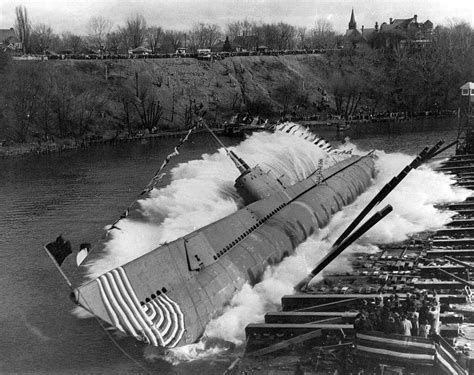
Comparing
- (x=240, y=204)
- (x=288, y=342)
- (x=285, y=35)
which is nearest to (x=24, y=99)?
(x=240, y=204)

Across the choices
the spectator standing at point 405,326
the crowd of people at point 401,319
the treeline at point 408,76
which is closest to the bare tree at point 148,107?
the treeline at point 408,76

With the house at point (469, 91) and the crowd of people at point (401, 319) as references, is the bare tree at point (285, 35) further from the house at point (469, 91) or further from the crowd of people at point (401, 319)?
the crowd of people at point (401, 319)

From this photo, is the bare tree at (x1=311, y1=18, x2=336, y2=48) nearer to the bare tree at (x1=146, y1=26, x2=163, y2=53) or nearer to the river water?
the bare tree at (x1=146, y1=26, x2=163, y2=53)

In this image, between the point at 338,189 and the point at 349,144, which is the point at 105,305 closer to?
the point at 338,189

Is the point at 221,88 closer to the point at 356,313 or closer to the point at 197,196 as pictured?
the point at 197,196

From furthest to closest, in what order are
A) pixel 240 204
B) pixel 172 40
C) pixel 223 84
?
1. pixel 172 40
2. pixel 223 84
3. pixel 240 204

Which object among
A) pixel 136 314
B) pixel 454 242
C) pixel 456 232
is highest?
pixel 136 314

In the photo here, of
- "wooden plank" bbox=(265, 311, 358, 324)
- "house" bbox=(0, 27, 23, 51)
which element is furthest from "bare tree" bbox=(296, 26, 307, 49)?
"wooden plank" bbox=(265, 311, 358, 324)
